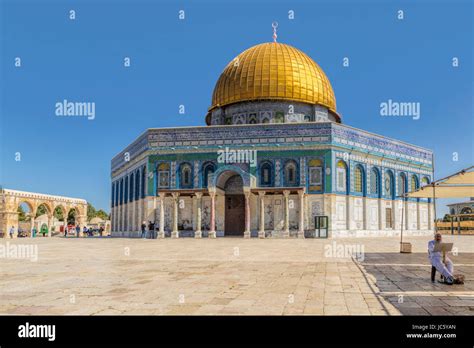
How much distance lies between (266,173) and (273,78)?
7965mm

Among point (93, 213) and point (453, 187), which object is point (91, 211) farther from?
point (453, 187)

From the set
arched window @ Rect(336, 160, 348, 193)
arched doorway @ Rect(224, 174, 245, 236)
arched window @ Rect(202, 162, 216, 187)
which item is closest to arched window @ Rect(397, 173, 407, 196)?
arched window @ Rect(336, 160, 348, 193)

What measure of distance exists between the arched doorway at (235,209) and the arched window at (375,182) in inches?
391

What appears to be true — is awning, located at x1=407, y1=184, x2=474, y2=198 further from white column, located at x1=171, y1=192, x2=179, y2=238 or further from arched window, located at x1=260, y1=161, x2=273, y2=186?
white column, located at x1=171, y1=192, x2=179, y2=238

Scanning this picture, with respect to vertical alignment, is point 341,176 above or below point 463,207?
above

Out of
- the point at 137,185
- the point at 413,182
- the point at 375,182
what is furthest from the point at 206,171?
the point at 413,182

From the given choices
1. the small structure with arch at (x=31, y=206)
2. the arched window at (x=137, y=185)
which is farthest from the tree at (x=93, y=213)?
the arched window at (x=137, y=185)

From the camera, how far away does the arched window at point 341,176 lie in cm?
3247

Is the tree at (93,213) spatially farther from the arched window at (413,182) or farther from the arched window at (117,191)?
the arched window at (413,182)

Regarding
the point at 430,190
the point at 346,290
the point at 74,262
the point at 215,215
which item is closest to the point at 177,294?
the point at 346,290

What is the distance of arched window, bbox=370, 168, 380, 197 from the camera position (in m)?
35.1

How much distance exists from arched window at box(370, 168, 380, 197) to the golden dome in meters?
6.39

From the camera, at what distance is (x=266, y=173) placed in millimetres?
32656

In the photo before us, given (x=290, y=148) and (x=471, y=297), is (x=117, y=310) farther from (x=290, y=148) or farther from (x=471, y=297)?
(x=290, y=148)
